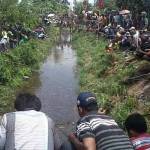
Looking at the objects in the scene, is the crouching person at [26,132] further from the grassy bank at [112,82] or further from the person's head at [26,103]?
the grassy bank at [112,82]

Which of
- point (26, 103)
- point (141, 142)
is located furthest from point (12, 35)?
point (141, 142)

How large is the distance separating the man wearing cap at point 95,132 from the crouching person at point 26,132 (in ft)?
1.05

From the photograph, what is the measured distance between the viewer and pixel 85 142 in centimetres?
520

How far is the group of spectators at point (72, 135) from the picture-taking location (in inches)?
200

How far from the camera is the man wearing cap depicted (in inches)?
204

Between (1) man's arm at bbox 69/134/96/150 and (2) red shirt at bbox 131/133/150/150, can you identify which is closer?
(1) man's arm at bbox 69/134/96/150

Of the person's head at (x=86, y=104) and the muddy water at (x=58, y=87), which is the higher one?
the person's head at (x=86, y=104)

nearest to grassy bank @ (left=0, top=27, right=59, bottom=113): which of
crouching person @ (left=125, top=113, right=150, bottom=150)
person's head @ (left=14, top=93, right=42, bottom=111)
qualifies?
person's head @ (left=14, top=93, right=42, bottom=111)

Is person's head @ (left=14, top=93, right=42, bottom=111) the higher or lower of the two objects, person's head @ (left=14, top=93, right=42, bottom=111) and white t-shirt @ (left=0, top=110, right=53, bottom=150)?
the higher

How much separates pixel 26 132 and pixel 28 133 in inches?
0.9

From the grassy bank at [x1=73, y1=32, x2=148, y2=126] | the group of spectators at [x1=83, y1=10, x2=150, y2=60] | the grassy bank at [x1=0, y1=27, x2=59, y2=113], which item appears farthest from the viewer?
the group of spectators at [x1=83, y1=10, x2=150, y2=60]

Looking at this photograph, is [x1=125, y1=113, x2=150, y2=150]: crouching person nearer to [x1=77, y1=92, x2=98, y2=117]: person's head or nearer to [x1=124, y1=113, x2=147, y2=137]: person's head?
[x1=124, y1=113, x2=147, y2=137]: person's head

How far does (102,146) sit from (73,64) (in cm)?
2311

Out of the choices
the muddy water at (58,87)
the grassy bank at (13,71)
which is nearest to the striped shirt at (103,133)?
the muddy water at (58,87)
